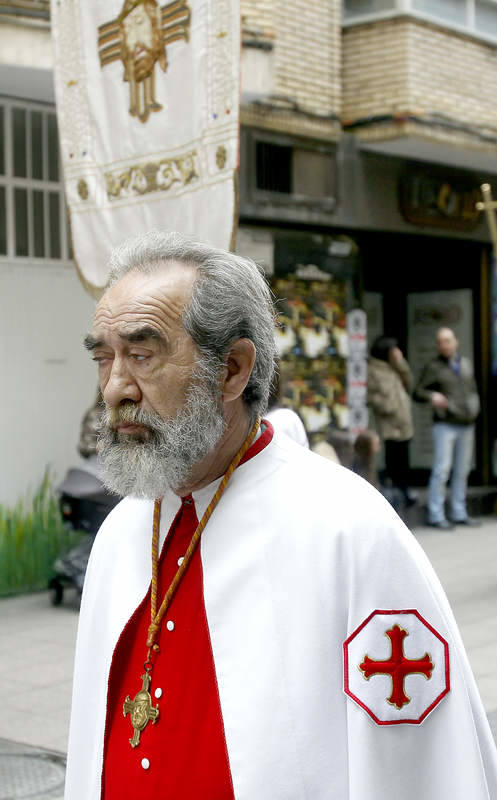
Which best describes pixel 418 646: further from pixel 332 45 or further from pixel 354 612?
pixel 332 45

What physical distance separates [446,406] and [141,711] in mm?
10789

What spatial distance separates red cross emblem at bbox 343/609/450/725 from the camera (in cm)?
191

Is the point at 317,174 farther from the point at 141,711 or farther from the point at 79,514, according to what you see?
the point at 141,711

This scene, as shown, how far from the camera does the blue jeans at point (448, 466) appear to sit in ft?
41.8

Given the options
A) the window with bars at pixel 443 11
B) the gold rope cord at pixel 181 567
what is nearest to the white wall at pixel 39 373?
the window with bars at pixel 443 11

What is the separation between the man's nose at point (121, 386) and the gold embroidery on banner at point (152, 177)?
12.3 feet

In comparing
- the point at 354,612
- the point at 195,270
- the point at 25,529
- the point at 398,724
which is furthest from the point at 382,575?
the point at 25,529

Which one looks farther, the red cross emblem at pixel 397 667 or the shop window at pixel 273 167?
the shop window at pixel 273 167

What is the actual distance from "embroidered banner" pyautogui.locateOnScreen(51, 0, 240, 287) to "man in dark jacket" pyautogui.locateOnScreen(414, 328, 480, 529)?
21.6ft

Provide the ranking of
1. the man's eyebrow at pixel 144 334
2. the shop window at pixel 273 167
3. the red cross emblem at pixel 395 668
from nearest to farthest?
1. the red cross emblem at pixel 395 668
2. the man's eyebrow at pixel 144 334
3. the shop window at pixel 273 167

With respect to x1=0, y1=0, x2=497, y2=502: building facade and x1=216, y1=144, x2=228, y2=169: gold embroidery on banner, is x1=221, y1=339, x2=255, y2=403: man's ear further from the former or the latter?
x1=0, y1=0, x2=497, y2=502: building facade

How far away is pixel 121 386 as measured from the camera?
2.10 metres

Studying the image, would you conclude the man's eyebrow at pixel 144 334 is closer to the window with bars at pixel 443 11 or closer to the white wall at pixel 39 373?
the white wall at pixel 39 373

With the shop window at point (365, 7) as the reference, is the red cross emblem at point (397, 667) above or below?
below
